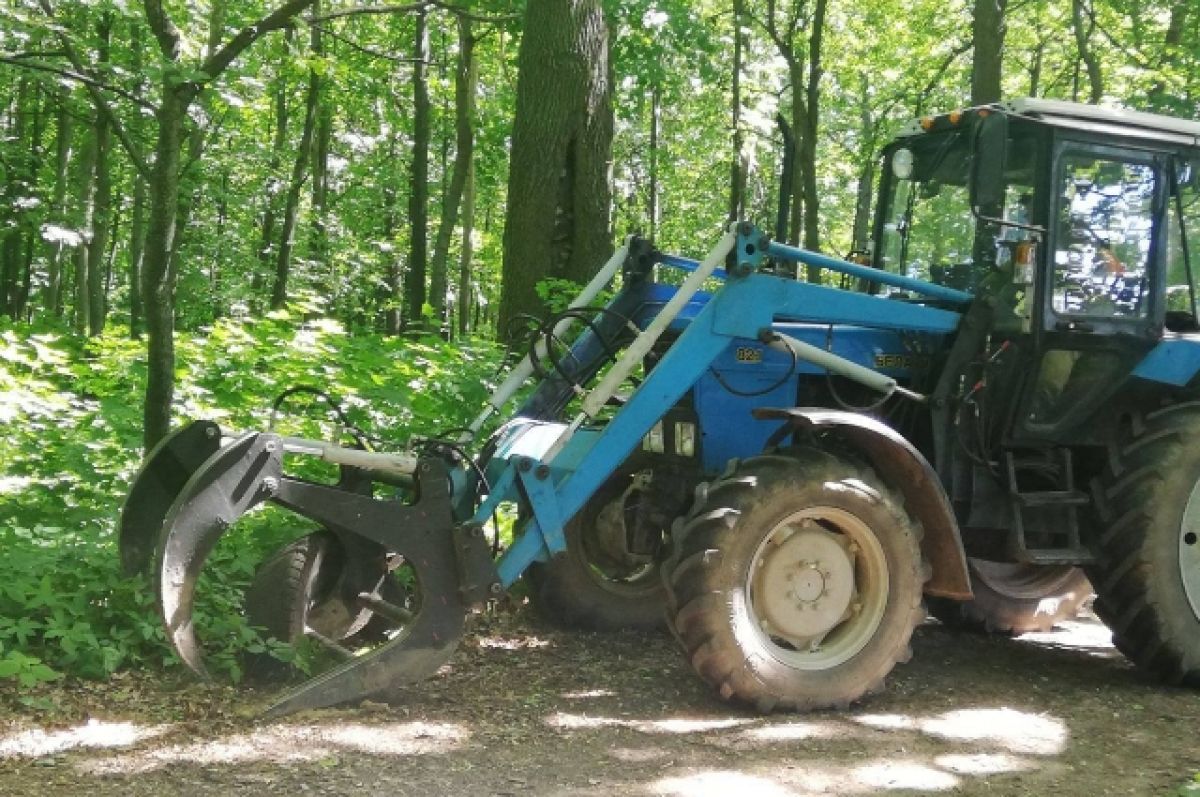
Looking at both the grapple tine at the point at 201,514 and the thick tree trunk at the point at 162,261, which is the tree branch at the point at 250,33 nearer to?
the thick tree trunk at the point at 162,261

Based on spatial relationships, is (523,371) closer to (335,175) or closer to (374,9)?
(374,9)

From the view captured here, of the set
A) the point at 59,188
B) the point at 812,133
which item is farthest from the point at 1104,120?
the point at 812,133

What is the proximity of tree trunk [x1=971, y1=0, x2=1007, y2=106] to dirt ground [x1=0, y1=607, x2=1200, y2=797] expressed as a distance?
854 cm

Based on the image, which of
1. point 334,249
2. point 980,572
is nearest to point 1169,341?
point 980,572

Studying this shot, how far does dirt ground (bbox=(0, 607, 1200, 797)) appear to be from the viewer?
398 centimetres

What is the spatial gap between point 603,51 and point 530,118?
750mm

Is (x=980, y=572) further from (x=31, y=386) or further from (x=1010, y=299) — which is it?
(x=31, y=386)

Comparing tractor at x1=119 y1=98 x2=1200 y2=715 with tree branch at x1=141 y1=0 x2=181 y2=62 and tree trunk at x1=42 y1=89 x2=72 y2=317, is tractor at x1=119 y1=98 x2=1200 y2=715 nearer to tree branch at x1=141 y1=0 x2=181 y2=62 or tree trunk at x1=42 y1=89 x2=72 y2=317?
tree branch at x1=141 y1=0 x2=181 y2=62

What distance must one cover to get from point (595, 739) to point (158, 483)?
2.14m

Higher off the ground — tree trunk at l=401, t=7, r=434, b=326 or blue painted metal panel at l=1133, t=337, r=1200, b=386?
tree trunk at l=401, t=7, r=434, b=326

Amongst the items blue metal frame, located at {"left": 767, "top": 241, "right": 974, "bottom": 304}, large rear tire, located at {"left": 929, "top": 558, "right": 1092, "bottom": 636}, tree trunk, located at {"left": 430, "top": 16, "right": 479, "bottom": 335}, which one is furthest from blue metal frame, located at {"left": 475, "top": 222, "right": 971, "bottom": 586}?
tree trunk, located at {"left": 430, "top": 16, "right": 479, "bottom": 335}

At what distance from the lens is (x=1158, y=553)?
5594 mm

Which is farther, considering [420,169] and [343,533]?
[420,169]

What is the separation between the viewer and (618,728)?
4.71 metres
